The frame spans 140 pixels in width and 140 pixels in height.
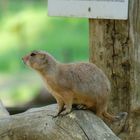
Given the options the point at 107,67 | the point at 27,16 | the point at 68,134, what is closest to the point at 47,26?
the point at 27,16

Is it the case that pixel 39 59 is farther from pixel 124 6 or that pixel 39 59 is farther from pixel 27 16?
pixel 27 16

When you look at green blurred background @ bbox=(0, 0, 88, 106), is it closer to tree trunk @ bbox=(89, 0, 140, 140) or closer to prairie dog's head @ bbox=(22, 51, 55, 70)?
tree trunk @ bbox=(89, 0, 140, 140)

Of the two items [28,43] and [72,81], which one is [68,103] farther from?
[28,43]

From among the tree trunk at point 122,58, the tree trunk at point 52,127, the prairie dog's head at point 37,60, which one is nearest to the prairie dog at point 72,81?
the prairie dog's head at point 37,60

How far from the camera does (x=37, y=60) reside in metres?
6.20

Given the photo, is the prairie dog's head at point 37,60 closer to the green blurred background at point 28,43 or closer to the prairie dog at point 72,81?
the prairie dog at point 72,81

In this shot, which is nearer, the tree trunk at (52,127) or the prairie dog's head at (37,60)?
the tree trunk at (52,127)

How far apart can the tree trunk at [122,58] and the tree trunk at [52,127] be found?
0.69 meters

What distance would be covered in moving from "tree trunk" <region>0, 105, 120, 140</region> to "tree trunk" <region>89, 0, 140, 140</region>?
689 mm

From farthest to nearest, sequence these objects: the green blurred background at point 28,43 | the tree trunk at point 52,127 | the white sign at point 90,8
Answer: the green blurred background at point 28,43
the white sign at point 90,8
the tree trunk at point 52,127

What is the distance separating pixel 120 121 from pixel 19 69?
662 cm

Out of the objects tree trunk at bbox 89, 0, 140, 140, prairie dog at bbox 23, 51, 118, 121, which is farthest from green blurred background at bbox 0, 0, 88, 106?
prairie dog at bbox 23, 51, 118, 121

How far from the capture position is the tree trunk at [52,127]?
19.1ft

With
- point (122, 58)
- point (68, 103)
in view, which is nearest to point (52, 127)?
point (68, 103)
